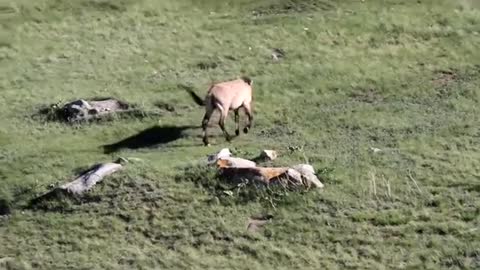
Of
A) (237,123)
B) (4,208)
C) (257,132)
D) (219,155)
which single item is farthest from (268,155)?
(4,208)

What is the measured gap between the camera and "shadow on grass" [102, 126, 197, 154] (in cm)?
2131

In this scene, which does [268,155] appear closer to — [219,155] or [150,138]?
[219,155]

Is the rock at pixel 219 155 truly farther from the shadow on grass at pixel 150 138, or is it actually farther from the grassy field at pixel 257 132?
the shadow on grass at pixel 150 138

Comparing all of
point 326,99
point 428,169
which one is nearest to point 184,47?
point 326,99

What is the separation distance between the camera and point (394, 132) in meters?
21.1

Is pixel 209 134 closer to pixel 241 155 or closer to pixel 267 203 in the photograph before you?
pixel 241 155

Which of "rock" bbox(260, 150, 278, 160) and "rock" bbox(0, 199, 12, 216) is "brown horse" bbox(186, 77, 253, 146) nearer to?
"rock" bbox(260, 150, 278, 160)

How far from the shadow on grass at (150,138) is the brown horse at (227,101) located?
0.84 meters

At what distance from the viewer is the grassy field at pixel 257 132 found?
16344 millimetres

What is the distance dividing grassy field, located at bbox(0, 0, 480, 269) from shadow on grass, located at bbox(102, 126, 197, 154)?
5.4 inches

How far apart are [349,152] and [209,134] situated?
131 inches

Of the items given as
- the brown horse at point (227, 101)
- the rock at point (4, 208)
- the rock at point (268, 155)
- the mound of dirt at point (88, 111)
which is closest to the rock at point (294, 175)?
the rock at point (268, 155)

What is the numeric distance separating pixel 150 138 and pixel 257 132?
91.3 inches

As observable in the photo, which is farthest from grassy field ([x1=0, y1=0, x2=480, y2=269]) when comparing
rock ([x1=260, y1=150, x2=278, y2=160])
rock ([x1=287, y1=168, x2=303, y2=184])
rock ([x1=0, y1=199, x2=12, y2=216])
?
rock ([x1=287, y1=168, x2=303, y2=184])
